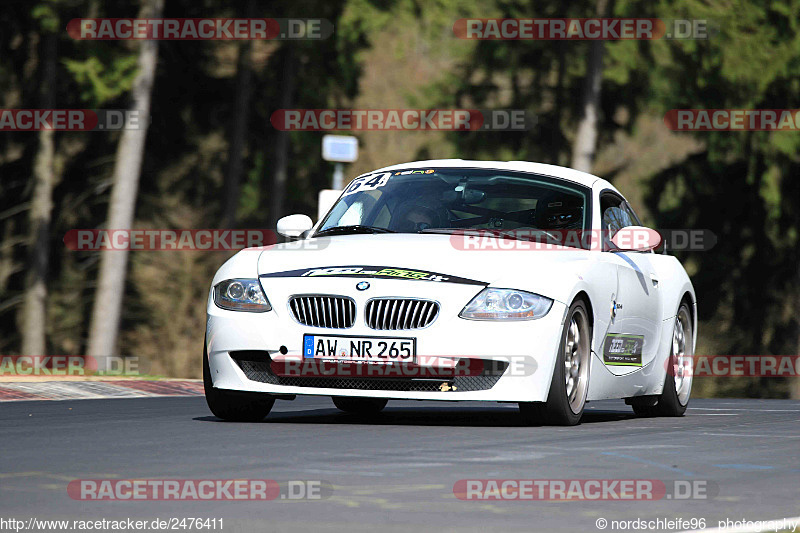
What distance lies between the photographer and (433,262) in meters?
9.34

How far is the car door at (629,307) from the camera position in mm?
10594

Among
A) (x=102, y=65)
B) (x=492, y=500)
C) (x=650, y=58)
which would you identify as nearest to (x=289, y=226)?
(x=492, y=500)

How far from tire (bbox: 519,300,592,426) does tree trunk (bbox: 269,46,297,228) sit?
24.4 metres

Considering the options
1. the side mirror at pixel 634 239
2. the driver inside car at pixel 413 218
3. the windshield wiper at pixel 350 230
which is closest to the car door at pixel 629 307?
the side mirror at pixel 634 239

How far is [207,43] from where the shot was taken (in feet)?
113

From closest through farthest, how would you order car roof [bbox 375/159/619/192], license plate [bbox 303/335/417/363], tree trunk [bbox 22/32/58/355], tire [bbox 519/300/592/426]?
license plate [bbox 303/335/417/363], tire [bbox 519/300/592/426], car roof [bbox 375/159/619/192], tree trunk [bbox 22/32/58/355]

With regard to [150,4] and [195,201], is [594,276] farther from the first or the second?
[195,201]

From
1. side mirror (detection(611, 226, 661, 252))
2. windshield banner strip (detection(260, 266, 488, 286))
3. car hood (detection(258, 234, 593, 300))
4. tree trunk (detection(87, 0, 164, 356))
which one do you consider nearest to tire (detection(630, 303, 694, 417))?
side mirror (detection(611, 226, 661, 252))

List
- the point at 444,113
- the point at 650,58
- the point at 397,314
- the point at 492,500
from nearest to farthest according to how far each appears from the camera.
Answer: the point at 492,500 < the point at 397,314 < the point at 650,58 < the point at 444,113

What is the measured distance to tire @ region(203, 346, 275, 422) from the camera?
32.1ft

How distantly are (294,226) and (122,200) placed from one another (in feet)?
50.9

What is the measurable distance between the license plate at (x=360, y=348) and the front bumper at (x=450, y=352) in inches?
1.3

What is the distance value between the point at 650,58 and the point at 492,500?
2397 cm

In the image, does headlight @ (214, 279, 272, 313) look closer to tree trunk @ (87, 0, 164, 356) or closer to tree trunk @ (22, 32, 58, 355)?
tree trunk @ (87, 0, 164, 356)
